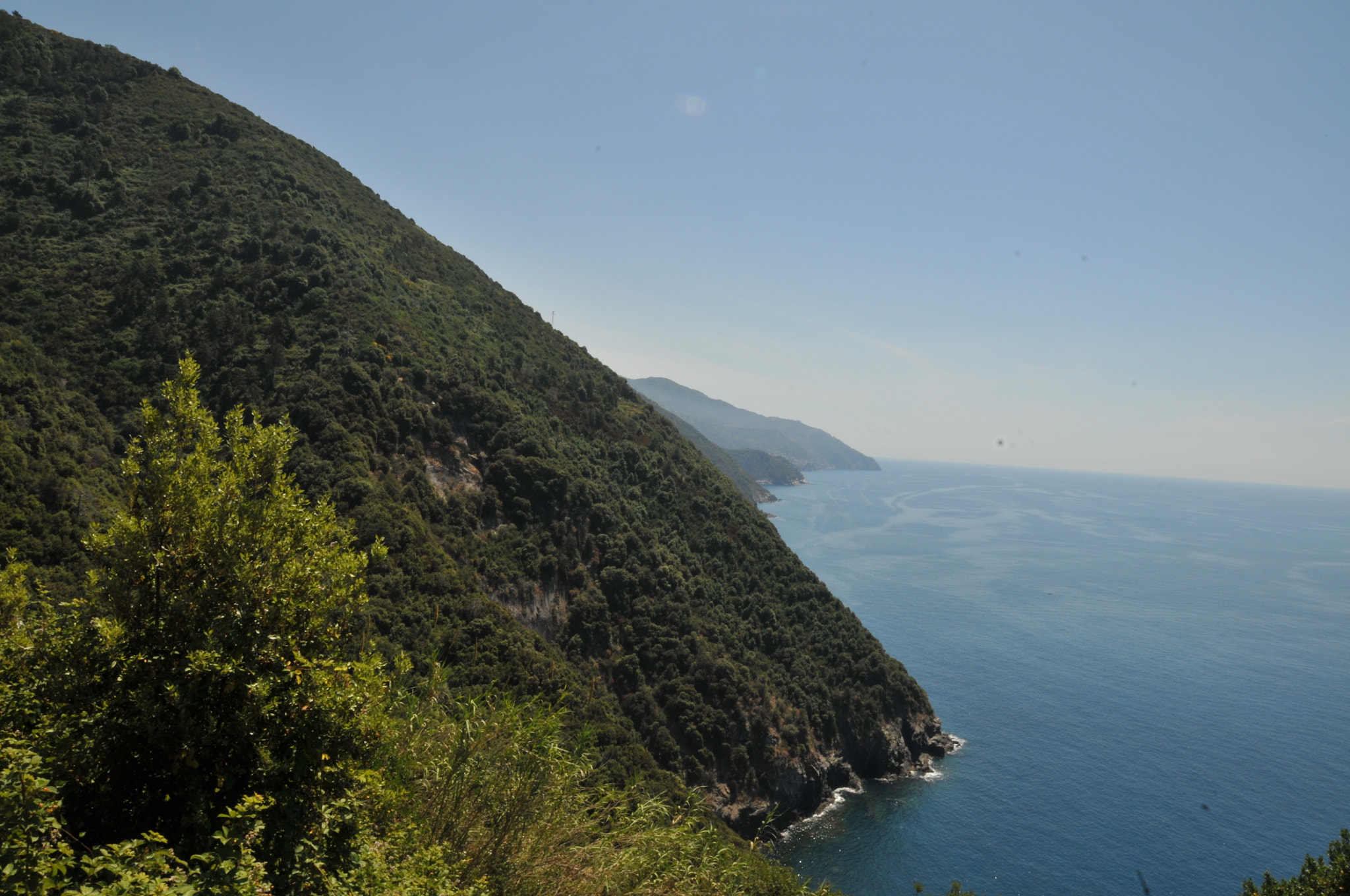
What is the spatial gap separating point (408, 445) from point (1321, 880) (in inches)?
1855

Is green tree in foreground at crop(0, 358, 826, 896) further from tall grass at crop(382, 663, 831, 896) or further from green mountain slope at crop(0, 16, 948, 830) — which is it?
green mountain slope at crop(0, 16, 948, 830)

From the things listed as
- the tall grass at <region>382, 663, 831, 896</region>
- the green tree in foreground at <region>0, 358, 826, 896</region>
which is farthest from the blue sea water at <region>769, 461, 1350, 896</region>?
the green tree in foreground at <region>0, 358, 826, 896</region>

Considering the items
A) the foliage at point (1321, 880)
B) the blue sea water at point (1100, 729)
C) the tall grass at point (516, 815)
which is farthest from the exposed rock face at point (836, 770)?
the tall grass at point (516, 815)

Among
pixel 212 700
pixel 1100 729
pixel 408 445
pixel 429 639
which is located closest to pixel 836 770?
pixel 1100 729

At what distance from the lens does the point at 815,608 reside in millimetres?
58562

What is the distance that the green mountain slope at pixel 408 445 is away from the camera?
35.0 meters

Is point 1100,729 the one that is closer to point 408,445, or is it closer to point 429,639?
point 429,639

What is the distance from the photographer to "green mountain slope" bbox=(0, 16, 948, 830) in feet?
115

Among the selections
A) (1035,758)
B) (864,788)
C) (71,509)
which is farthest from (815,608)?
(71,509)

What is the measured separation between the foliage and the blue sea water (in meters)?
27.0

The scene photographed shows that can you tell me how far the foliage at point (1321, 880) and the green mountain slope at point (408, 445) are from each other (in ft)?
70.0

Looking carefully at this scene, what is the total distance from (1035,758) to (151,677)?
217 feet

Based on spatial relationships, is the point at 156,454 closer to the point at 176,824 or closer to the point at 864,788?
the point at 176,824

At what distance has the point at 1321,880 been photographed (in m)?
15.1
